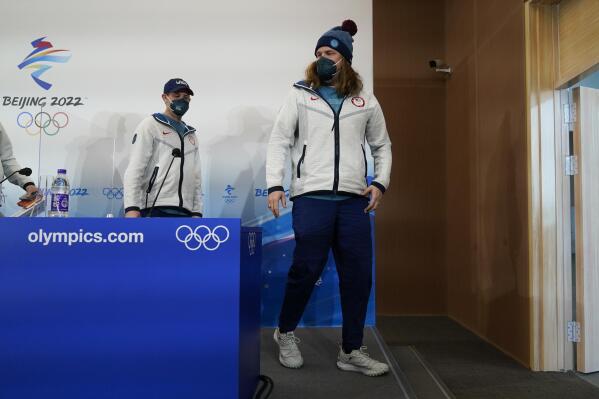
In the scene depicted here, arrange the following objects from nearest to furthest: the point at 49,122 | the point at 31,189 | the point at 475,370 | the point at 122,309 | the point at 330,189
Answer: the point at 122,309 < the point at 330,189 < the point at 31,189 < the point at 475,370 < the point at 49,122

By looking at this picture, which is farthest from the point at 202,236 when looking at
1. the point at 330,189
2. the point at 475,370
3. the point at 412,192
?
the point at 412,192

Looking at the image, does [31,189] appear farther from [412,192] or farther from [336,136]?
[412,192]

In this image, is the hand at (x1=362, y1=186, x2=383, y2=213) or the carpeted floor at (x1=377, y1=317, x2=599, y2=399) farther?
the carpeted floor at (x1=377, y1=317, x2=599, y2=399)

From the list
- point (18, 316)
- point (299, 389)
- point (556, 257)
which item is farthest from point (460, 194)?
point (18, 316)

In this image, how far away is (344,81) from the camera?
2.04 metres

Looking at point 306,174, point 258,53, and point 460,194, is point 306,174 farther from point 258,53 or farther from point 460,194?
point 460,194

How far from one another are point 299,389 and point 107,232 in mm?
902

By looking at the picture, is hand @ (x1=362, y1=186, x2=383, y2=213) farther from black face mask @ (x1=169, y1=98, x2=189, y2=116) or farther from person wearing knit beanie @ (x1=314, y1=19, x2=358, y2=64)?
black face mask @ (x1=169, y1=98, x2=189, y2=116)

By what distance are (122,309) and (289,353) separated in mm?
916

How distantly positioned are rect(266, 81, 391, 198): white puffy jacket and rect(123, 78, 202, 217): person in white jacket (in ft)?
1.94

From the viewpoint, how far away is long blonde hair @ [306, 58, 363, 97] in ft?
6.72

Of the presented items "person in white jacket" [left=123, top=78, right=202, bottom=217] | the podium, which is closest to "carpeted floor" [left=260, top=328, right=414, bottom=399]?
the podium

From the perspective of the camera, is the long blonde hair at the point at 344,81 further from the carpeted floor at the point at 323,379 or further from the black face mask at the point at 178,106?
the carpeted floor at the point at 323,379

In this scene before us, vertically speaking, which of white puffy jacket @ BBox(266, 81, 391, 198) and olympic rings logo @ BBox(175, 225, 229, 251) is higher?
white puffy jacket @ BBox(266, 81, 391, 198)
